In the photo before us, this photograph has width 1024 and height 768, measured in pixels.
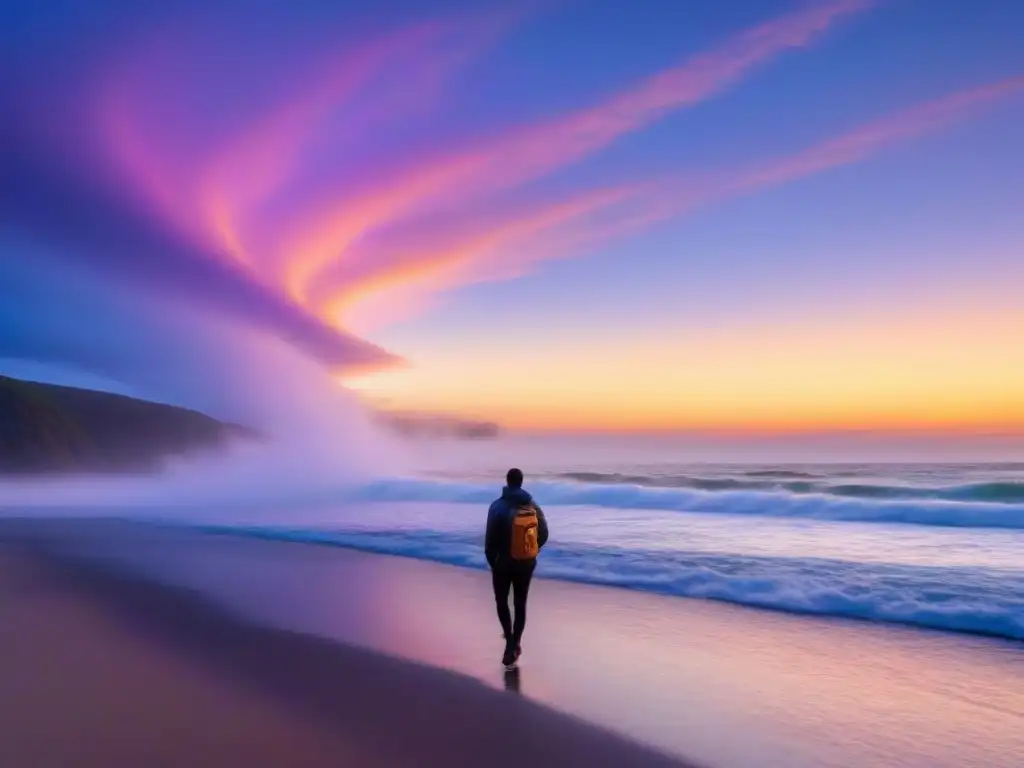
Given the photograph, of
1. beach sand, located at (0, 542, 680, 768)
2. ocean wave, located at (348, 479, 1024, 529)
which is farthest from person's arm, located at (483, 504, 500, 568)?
ocean wave, located at (348, 479, 1024, 529)

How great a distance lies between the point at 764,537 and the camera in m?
15.9

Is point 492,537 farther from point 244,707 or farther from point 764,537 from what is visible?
point 764,537

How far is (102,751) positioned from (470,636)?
3.74 meters

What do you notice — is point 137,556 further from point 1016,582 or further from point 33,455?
point 33,455

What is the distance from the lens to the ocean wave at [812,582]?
27.9 ft

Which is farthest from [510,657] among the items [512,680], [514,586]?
[514,586]

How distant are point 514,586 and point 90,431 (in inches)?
3586

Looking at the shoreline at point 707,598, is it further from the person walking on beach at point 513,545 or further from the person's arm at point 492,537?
the person's arm at point 492,537

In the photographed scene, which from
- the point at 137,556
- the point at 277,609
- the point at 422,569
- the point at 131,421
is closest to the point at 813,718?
the point at 277,609

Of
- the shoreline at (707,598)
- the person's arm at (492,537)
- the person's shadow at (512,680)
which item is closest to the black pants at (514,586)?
the person's arm at (492,537)

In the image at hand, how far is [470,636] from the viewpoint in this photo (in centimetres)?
764

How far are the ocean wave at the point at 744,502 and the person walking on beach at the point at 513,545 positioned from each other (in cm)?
1625

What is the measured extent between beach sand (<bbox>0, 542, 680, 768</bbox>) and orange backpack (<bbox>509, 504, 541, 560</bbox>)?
1.09 meters

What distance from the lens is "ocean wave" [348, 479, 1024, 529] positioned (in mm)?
19850
